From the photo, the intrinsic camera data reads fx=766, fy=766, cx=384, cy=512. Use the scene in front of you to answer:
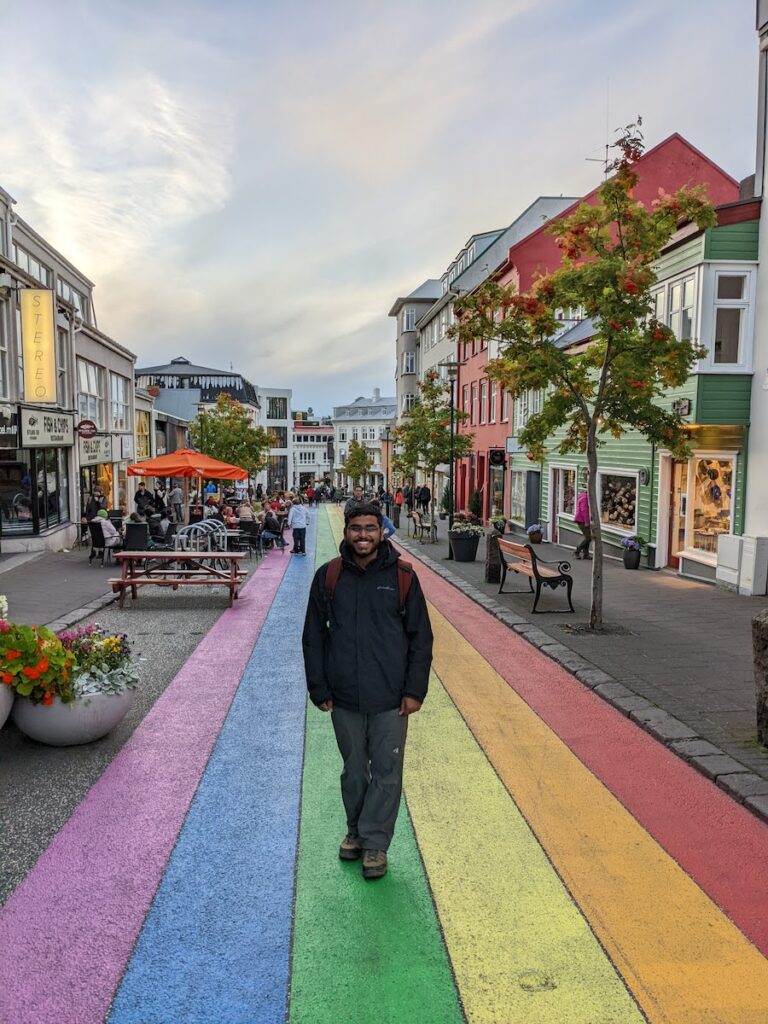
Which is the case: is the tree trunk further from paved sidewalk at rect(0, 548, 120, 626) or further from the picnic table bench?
paved sidewalk at rect(0, 548, 120, 626)

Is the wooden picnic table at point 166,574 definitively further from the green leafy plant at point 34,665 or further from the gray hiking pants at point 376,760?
the gray hiking pants at point 376,760

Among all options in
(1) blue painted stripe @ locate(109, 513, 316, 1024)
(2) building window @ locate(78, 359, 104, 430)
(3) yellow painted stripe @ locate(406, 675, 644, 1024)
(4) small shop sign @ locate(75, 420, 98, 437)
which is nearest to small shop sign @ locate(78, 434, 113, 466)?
(2) building window @ locate(78, 359, 104, 430)

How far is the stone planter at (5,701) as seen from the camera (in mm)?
5543

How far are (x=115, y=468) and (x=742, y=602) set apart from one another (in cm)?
2492

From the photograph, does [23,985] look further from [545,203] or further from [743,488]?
[545,203]

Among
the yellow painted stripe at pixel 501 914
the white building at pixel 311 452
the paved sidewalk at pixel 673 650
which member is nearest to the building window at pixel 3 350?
the paved sidewalk at pixel 673 650

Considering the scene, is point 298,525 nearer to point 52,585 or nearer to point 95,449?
point 52,585

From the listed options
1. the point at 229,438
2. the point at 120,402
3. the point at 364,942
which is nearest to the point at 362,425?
the point at 229,438

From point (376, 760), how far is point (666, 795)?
226 cm

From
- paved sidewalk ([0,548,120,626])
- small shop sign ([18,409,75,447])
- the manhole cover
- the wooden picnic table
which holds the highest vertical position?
small shop sign ([18,409,75,447])

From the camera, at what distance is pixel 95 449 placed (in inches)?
1011

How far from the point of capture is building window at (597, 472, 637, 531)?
18.7 m

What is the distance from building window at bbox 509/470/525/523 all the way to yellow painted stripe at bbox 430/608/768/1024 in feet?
76.2

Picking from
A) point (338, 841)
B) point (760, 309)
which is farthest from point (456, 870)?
point (760, 309)
